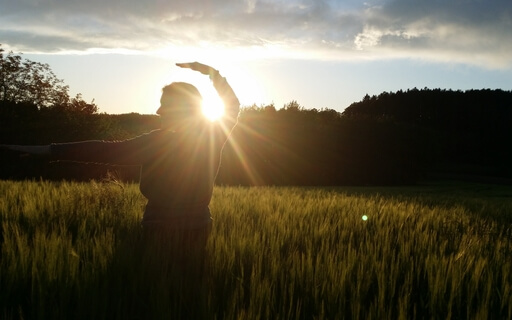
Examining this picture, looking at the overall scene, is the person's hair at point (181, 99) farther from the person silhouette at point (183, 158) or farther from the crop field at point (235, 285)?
the crop field at point (235, 285)

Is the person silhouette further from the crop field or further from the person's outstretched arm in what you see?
the crop field

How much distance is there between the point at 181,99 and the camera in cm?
340

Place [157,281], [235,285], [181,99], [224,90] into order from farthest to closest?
[224,90]
[181,99]
[235,285]
[157,281]

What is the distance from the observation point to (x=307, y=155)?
22781 millimetres

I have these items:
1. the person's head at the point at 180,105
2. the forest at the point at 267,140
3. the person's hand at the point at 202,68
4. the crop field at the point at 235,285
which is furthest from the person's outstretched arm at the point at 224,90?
the forest at the point at 267,140

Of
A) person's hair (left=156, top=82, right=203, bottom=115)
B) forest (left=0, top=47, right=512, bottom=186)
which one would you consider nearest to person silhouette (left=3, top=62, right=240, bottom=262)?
person's hair (left=156, top=82, right=203, bottom=115)

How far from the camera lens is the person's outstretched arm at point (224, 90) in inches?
143

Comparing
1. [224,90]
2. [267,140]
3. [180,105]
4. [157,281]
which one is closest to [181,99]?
[180,105]

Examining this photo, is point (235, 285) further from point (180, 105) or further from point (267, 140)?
point (267, 140)

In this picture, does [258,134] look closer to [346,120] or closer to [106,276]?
[346,120]

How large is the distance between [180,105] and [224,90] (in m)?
0.44

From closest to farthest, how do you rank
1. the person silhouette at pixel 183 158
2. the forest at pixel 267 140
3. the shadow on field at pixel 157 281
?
the shadow on field at pixel 157 281 → the person silhouette at pixel 183 158 → the forest at pixel 267 140

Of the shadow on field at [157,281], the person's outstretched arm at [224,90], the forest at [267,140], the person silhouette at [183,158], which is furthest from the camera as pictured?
the forest at [267,140]

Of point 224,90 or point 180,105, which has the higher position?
point 224,90
